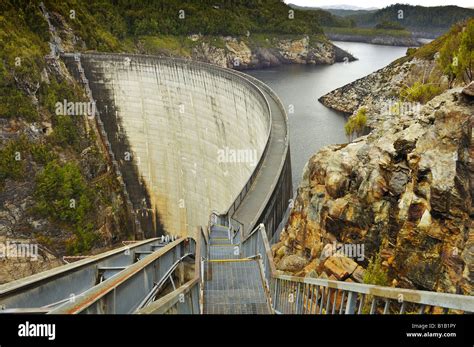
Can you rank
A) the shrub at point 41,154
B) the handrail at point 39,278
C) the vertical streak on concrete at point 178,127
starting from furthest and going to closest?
the shrub at point 41,154
the vertical streak on concrete at point 178,127
the handrail at point 39,278

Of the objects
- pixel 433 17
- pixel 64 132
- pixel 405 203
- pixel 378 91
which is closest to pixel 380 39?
pixel 433 17

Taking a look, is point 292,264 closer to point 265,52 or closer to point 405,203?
point 405,203

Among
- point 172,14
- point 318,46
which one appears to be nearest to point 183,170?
point 172,14

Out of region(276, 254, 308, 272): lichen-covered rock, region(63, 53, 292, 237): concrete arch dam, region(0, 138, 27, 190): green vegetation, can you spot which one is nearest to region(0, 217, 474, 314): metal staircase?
region(276, 254, 308, 272): lichen-covered rock

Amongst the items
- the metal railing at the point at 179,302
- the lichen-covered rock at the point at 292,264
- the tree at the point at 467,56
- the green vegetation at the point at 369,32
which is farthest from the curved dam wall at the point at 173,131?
the green vegetation at the point at 369,32

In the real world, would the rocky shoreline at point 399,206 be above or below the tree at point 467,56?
below

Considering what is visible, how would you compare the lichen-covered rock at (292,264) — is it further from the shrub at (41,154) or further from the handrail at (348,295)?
the shrub at (41,154)
